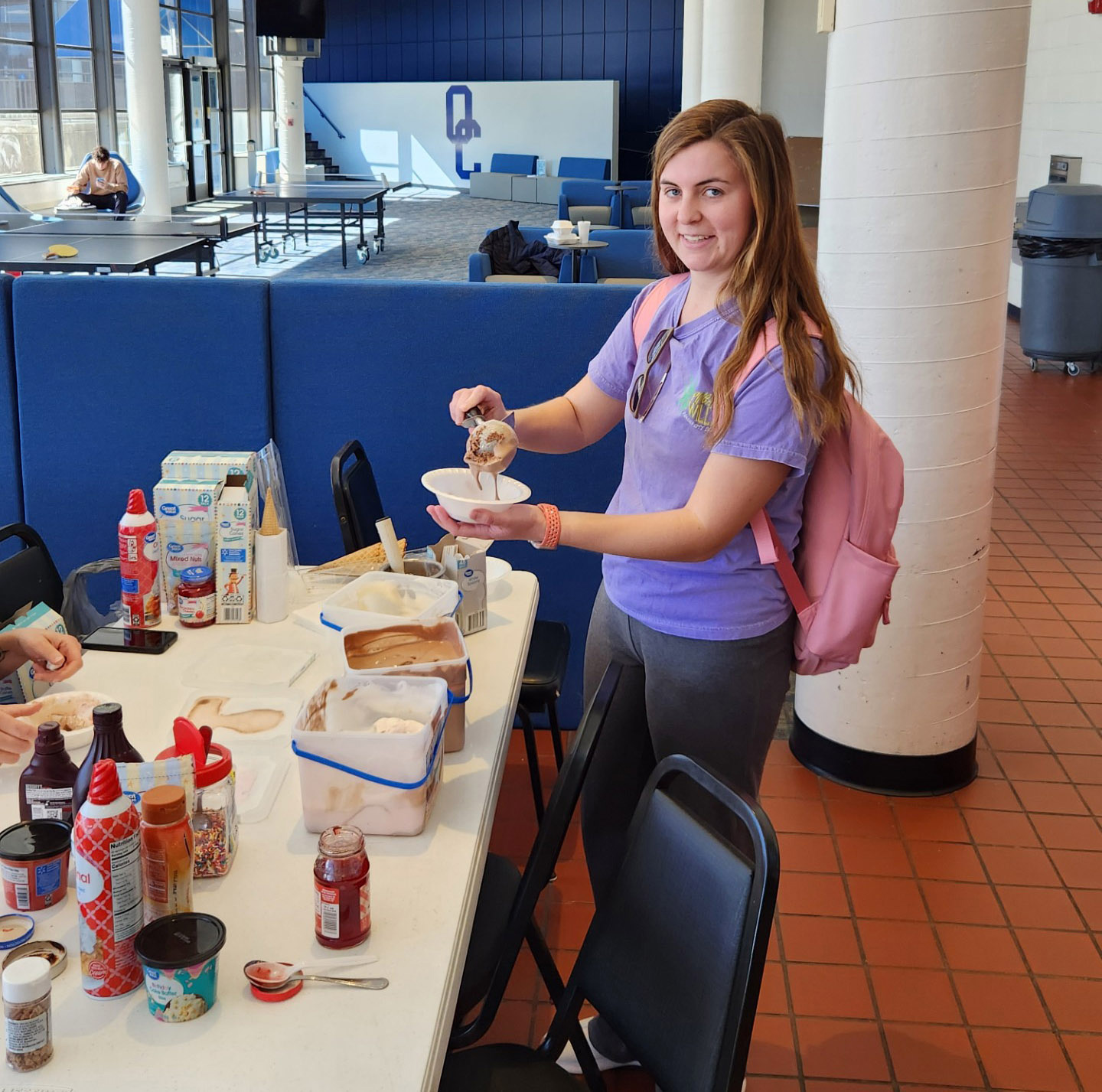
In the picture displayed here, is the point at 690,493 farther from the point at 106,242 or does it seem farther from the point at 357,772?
the point at 106,242

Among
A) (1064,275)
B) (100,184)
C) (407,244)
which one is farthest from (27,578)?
(407,244)

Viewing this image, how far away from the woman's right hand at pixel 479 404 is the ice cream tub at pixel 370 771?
2.03 feet

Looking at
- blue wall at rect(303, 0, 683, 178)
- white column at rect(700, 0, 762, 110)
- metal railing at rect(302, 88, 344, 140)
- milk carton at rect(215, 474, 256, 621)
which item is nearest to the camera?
milk carton at rect(215, 474, 256, 621)

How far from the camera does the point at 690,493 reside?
1912mm

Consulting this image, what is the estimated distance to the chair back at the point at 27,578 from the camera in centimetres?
236

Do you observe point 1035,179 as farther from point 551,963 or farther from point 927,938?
point 551,963

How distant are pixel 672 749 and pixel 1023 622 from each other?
298 centimetres

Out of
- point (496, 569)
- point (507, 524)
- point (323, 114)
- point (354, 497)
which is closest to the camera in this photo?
point (507, 524)

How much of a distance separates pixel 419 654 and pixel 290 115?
720 inches

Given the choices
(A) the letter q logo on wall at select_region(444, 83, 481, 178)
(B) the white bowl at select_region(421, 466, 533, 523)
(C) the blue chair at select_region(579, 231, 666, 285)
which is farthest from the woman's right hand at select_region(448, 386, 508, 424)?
(A) the letter q logo on wall at select_region(444, 83, 481, 178)

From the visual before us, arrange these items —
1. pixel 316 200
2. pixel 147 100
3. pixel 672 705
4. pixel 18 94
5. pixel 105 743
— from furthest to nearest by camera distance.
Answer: pixel 18 94, pixel 147 100, pixel 316 200, pixel 672 705, pixel 105 743

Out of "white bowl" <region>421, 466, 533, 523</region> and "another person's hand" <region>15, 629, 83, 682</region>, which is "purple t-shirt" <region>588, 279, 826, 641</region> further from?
"another person's hand" <region>15, 629, 83, 682</region>

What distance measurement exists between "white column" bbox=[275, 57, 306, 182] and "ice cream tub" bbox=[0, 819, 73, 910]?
18.1 meters

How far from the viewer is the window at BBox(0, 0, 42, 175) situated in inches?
557
